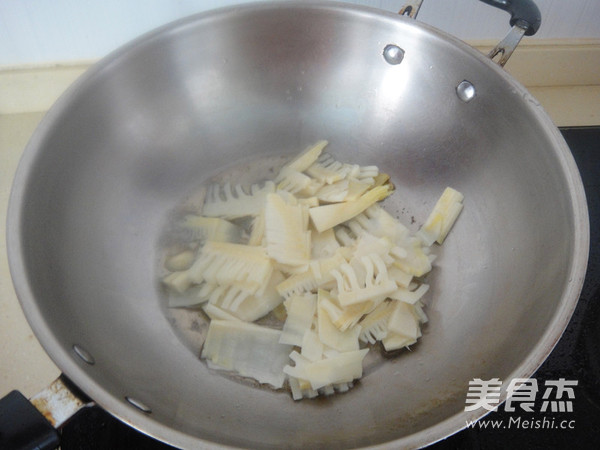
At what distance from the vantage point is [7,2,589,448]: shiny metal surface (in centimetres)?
63

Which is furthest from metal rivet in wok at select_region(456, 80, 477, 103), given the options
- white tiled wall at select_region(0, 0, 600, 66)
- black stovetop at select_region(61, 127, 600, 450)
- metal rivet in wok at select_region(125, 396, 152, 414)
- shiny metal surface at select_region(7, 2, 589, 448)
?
metal rivet in wok at select_region(125, 396, 152, 414)

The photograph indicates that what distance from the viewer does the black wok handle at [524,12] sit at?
0.73 metres

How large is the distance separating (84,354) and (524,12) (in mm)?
717

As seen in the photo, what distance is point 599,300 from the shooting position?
2.57 ft

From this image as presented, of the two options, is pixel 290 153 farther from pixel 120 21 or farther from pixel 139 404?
pixel 139 404

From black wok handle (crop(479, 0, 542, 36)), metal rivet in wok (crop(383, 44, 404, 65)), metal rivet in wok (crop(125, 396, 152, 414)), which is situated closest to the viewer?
metal rivet in wok (crop(125, 396, 152, 414))

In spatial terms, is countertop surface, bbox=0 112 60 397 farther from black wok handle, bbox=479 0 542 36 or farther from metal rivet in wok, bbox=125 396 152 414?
black wok handle, bbox=479 0 542 36

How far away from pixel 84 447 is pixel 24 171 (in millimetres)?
355

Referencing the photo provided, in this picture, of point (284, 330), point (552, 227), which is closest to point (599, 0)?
point (552, 227)

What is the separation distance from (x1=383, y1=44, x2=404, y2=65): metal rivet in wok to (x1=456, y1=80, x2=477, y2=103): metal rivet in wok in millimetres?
104

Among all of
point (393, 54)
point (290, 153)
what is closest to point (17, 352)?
point (290, 153)

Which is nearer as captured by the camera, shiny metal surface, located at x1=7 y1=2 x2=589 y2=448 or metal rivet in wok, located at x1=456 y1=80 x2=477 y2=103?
shiny metal surface, located at x1=7 y1=2 x2=589 y2=448

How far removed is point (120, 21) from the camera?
92 cm

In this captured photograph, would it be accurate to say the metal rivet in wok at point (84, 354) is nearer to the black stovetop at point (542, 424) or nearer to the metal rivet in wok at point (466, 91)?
the black stovetop at point (542, 424)
